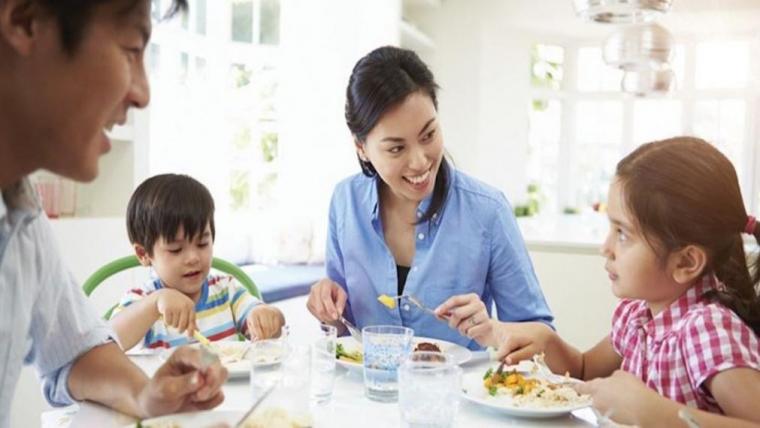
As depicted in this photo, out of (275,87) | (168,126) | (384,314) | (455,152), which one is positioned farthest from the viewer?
(455,152)

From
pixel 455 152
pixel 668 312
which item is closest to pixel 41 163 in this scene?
pixel 668 312

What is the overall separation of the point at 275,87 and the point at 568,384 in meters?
3.42

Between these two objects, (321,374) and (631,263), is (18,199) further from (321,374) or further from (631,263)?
(631,263)

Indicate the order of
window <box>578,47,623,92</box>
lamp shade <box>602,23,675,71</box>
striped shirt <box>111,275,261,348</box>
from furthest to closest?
window <box>578,47,623,92</box>, lamp shade <box>602,23,675,71</box>, striped shirt <box>111,275,261,348</box>

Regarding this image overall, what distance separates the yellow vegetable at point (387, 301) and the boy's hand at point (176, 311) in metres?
0.45

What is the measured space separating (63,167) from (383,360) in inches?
25.9

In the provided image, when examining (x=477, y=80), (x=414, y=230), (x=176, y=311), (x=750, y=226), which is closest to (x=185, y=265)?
(x=176, y=311)

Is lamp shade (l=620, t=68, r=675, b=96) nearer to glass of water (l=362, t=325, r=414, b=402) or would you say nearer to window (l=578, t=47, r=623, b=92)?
window (l=578, t=47, r=623, b=92)

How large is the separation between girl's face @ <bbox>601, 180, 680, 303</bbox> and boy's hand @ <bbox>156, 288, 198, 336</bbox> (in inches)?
34.4

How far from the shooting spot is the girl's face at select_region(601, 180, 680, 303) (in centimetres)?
123

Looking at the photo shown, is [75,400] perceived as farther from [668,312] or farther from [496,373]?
[668,312]

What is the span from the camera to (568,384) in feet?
3.91

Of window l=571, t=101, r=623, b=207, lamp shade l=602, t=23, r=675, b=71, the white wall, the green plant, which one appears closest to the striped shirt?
lamp shade l=602, t=23, r=675, b=71

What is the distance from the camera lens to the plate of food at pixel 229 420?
0.96 m
